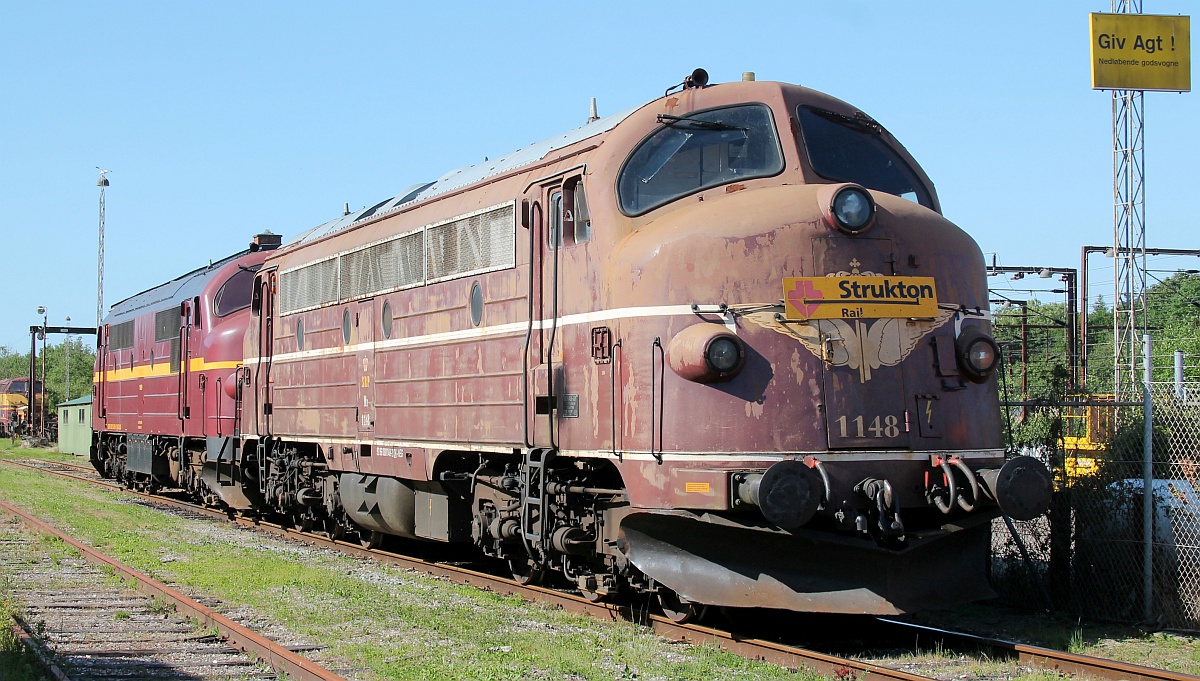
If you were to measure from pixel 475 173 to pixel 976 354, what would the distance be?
19.8 feet

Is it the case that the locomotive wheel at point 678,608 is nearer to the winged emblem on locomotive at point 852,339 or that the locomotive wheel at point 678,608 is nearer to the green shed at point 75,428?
the winged emblem on locomotive at point 852,339

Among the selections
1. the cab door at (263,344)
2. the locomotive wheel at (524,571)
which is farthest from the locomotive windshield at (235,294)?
the locomotive wheel at (524,571)

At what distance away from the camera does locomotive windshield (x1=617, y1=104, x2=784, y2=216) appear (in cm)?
955

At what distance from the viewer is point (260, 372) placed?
17625 millimetres

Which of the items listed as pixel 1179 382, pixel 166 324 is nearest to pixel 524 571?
pixel 1179 382

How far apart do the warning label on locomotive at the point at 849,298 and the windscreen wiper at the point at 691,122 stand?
5.43ft

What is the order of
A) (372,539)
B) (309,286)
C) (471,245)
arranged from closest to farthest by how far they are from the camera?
(471,245) < (372,539) < (309,286)

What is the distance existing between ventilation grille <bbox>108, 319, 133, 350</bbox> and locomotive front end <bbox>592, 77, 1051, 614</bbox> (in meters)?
20.4

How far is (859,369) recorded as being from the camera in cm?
860

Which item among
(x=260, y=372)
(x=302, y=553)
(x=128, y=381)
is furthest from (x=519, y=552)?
(x=128, y=381)

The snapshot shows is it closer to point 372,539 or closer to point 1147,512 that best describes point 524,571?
point 372,539

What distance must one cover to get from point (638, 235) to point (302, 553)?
26.3 feet

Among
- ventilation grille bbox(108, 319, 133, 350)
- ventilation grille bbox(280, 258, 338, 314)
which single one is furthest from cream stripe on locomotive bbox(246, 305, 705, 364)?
ventilation grille bbox(108, 319, 133, 350)

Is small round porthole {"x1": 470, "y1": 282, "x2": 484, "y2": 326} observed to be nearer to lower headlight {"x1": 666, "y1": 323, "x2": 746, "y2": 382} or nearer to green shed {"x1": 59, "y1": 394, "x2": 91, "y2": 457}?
lower headlight {"x1": 666, "y1": 323, "x2": 746, "y2": 382}
